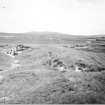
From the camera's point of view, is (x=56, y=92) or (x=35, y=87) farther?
(x=35, y=87)

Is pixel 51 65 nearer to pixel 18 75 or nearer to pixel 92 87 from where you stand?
pixel 18 75

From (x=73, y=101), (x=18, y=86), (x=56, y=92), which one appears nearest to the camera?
(x=73, y=101)

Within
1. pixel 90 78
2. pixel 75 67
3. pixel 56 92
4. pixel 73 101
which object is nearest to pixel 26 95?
pixel 56 92

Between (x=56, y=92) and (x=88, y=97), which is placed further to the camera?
(x=56, y=92)

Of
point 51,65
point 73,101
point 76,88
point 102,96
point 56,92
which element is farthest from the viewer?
point 51,65

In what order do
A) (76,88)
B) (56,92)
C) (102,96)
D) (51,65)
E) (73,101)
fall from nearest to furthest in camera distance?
(73,101)
(102,96)
(56,92)
(76,88)
(51,65)

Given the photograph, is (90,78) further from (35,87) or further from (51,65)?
(51,65)

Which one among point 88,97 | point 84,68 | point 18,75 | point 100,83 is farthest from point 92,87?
point 18,75

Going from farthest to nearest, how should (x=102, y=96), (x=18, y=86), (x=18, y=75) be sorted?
(x=18, y=75) < (x=18, y=86) < (x=102, y=96)
